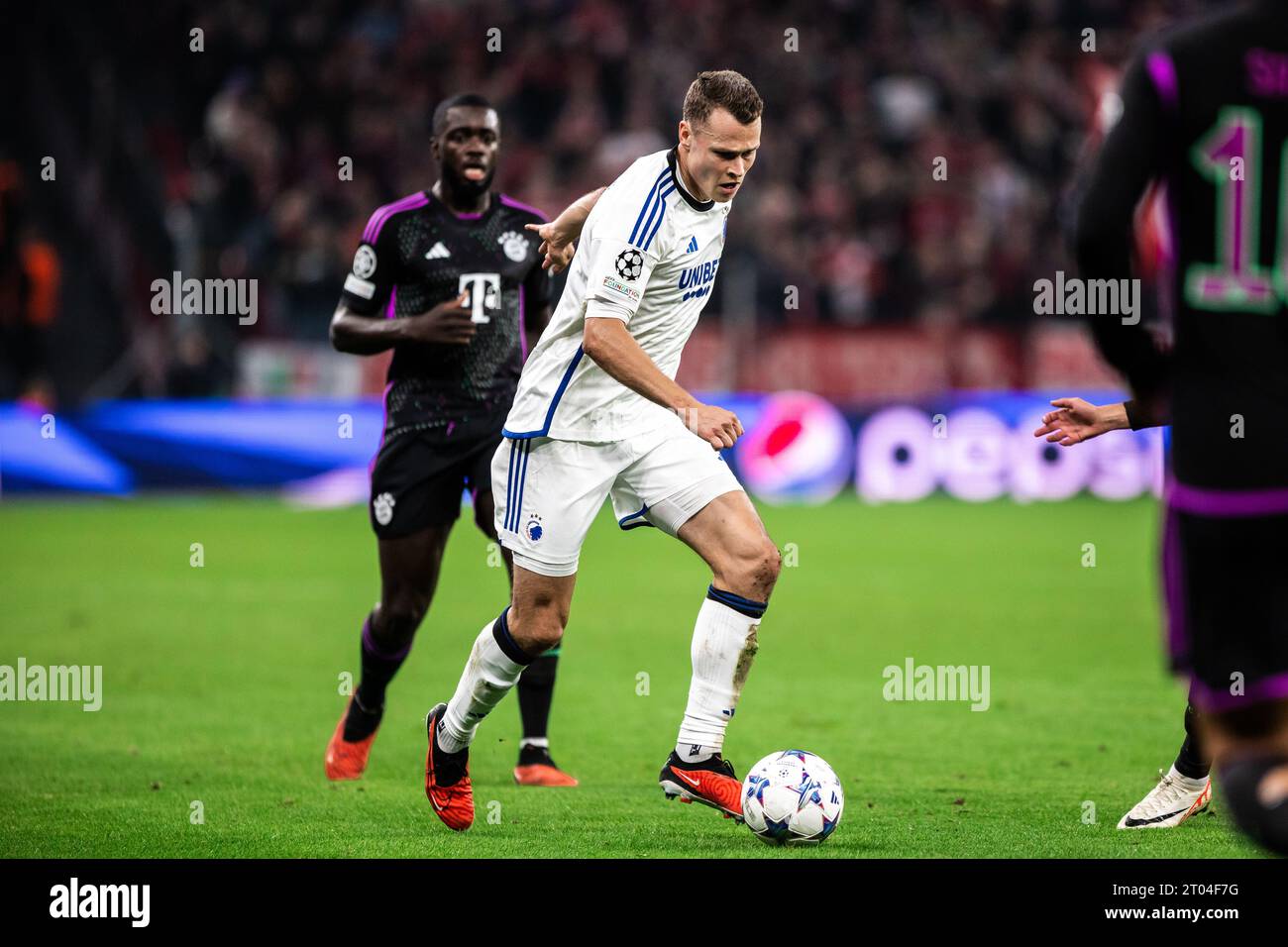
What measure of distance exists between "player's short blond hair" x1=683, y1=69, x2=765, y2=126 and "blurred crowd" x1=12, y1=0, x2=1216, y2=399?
13.9 m

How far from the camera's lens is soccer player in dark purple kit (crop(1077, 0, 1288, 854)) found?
339 centimetres

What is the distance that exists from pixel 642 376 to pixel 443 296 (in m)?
2.00

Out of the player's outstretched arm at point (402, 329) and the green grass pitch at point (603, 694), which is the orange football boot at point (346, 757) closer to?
→ the green grass pitch at point (603, 694)

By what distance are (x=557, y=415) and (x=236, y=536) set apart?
9.80m

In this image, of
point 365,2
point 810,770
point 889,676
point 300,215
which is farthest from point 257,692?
point 365,2

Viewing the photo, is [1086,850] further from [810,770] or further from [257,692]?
[257,692]

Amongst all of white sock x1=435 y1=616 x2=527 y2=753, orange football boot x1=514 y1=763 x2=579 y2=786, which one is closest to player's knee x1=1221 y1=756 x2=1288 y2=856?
white sock x1=435 y1=616 x2=527 y2=753

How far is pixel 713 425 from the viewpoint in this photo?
16.9 feet

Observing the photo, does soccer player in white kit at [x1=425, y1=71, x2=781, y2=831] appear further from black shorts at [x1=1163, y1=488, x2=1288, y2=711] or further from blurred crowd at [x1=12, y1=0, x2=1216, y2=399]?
blurred crowd at [x1=12, y1=0, x2=1216, y2=399]

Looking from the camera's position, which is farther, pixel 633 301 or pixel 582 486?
pixel 582 486

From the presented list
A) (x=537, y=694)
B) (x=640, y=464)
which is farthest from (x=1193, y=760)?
(x=537, y=694)

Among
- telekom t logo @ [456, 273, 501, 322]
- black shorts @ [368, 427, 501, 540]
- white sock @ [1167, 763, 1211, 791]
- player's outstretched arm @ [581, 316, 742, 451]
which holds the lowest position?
white sock @ [1167, 763, 1211, 791]

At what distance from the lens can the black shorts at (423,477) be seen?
7.02 metres

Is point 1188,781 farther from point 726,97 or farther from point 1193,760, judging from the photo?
point 726,97
